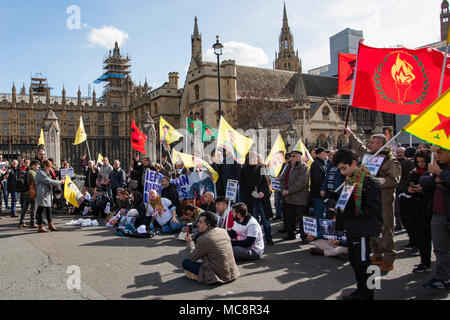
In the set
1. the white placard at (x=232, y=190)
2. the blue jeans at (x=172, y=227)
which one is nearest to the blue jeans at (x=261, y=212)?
the white placard at (x=232, y=190)

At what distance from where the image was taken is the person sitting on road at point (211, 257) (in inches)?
206

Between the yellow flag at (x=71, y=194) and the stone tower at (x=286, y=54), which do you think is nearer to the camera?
the yellow flag at (x=71, y=194)

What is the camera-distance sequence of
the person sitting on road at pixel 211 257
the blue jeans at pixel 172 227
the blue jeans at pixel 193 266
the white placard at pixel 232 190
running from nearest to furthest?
the person sitting on road at pixel 211 257
the blue jeans at pixel 193 266
the white placard at pixel 232 190
the blue jeans at pixel 172 227

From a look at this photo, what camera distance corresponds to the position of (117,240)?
8203mm

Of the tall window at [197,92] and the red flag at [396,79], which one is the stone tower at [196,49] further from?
the red flag at [396,79]

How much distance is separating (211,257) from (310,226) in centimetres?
272

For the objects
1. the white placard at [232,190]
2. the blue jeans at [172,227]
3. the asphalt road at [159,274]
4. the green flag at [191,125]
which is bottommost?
the asphalt road at [159,274]

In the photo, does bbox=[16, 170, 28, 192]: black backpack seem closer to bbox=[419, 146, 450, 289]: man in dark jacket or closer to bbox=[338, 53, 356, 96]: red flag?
bbox=[338, 53, 356, 96]: red flag

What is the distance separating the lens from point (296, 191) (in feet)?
25.9

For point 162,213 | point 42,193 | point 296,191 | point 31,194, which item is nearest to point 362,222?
point 296,191

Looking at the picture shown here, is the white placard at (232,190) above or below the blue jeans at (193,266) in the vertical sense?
above

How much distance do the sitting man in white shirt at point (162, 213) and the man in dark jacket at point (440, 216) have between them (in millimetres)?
5596

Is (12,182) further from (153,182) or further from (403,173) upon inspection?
(403,173)
